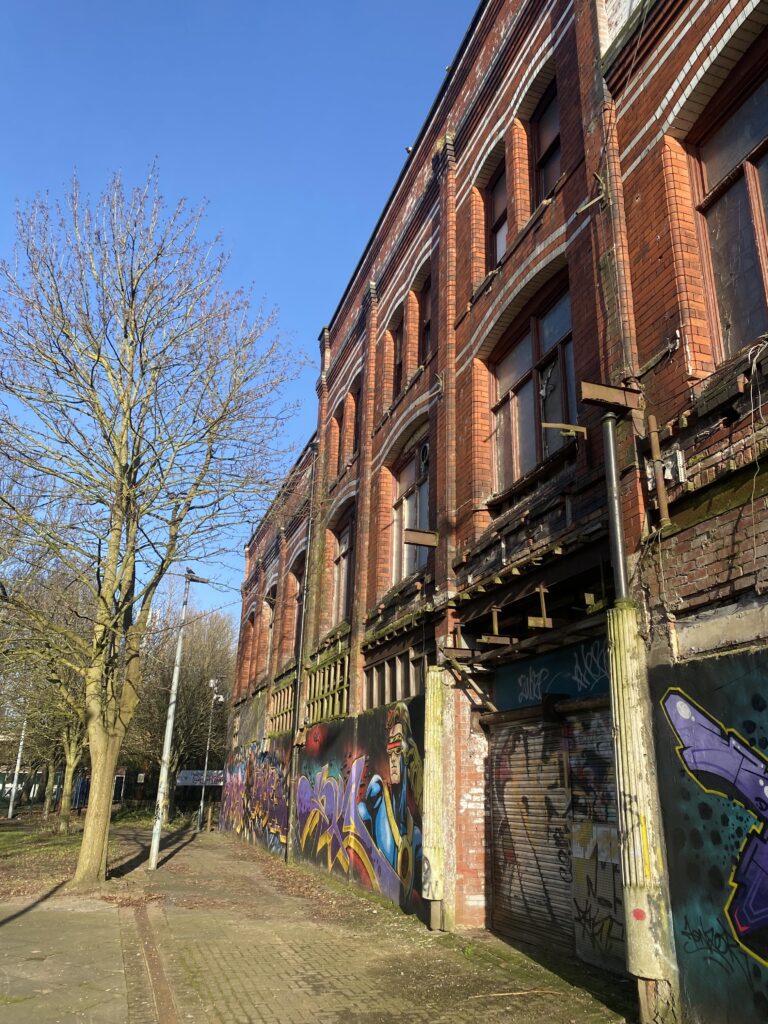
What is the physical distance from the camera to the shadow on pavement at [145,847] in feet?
49.5

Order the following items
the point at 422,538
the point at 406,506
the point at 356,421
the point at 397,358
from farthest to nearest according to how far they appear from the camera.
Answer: the point at 356,421
the point at 397,358
the point at 406,506
the point at 422,538

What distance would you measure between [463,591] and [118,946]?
19.5 feet

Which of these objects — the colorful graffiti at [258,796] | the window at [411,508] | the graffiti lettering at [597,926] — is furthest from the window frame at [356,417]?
the graffiti lettering at [597,926]

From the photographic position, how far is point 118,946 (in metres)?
8.09

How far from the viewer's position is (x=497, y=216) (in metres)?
12.0

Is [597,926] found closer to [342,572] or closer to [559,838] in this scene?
[559,838]

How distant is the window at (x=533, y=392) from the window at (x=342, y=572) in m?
7.74

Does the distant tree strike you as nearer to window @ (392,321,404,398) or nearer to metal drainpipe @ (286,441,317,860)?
metal drainpipe @ (286,441,317,860)

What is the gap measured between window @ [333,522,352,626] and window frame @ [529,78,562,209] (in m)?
9.50

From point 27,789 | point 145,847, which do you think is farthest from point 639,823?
point 27,789

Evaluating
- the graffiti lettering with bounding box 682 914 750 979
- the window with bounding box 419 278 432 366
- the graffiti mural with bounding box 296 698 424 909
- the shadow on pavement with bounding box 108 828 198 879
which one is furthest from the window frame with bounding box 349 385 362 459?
the graffiti lettering with bounding box 682 914 750 979

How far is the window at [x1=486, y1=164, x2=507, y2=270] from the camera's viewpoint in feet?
38.7

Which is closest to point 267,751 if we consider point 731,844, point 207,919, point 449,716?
point 207,919

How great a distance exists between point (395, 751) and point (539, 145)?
32.5ft
